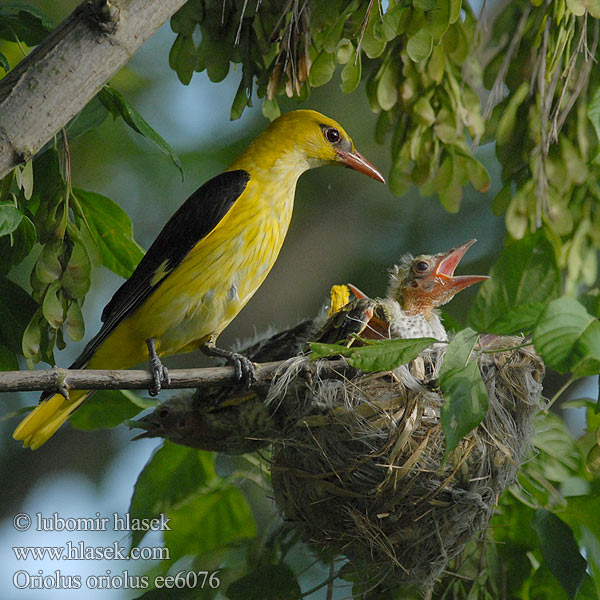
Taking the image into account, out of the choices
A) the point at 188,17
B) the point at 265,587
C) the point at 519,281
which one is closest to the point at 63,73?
the point at 188,17

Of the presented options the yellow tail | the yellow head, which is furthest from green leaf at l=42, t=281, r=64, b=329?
the yellow head

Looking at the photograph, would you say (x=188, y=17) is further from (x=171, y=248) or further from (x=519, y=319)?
(x=519, y=319)

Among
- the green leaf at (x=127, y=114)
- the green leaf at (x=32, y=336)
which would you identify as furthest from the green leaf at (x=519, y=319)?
the green leaf at (x=32, y=336)

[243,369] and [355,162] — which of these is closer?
[243,369]

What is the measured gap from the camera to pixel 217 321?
9.96 feet

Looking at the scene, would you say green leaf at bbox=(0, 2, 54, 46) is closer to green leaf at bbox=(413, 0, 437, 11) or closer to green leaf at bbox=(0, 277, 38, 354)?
green leaf at bbox=(0, 277, 38, 354)

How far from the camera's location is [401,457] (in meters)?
2.58

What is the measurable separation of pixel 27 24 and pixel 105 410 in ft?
4.40

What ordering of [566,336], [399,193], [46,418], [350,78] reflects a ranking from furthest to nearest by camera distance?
[399,193]
[46,418]
[350,78]
[566,336]

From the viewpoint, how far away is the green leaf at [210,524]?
3.24 m

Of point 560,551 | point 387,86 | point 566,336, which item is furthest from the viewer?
point 387,86

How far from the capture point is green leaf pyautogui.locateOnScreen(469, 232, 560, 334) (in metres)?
2.93

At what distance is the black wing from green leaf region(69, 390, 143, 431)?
16 centimetres

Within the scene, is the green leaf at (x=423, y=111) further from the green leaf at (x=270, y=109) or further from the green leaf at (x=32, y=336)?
the green leaf at (x=32, y=336)
